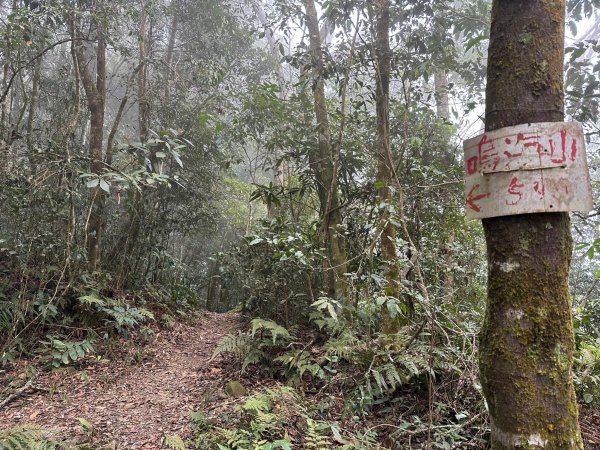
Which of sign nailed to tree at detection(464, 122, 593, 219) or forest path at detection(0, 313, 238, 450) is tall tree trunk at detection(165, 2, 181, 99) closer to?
forest path at detection(0, 313, 238, 450)

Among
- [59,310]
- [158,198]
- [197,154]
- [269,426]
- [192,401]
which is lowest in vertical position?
[192,401]

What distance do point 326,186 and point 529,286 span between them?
14.9ft

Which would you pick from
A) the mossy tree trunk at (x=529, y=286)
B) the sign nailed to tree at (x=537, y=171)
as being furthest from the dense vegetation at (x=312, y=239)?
the sign nailed to tree at (x=537, y=171)

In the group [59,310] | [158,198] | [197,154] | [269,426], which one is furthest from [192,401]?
[197,154]

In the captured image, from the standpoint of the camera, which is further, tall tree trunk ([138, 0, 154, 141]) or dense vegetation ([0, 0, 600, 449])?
tall tree trunk ([138, 0, 154, 141])

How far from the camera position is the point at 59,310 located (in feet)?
19.7

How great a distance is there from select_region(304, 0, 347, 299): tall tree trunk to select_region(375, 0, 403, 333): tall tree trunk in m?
0.84

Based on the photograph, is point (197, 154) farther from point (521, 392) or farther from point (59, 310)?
point (521, 392)

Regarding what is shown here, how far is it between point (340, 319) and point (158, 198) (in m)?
5.15

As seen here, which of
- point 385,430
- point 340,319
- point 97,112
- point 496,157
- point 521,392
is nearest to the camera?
point 521,392

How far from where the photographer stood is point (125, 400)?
15.4 ft

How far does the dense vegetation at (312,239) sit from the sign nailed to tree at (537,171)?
1543 millimetres

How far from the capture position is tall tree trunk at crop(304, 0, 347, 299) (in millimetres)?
5574

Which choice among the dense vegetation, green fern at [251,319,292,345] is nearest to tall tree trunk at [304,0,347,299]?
the dense vegetation
